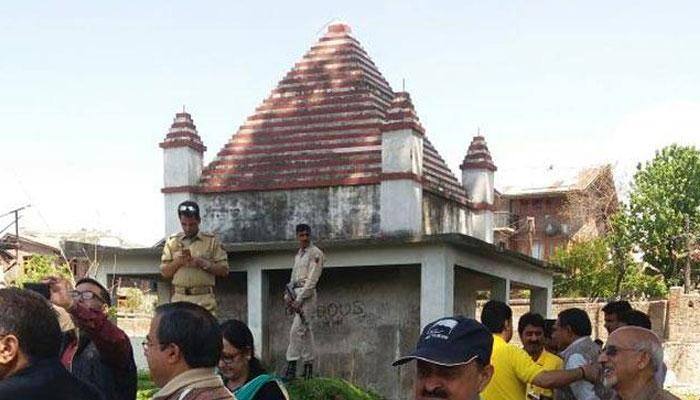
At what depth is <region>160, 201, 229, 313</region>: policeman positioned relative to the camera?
9070mm

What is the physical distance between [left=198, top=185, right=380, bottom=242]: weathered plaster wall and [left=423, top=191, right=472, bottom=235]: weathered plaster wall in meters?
1.01

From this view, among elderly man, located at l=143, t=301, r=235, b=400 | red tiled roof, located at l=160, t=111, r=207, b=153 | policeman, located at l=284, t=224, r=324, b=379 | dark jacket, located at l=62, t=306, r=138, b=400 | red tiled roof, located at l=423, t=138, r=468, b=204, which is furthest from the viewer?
red tiled roof, located at l=423, t=138, r=468, b=204

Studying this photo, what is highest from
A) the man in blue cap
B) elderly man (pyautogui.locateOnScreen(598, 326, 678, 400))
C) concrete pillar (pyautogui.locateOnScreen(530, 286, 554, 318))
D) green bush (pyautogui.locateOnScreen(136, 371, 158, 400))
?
the man in blue cap

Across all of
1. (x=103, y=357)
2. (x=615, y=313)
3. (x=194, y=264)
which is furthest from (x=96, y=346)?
(x=194, y=264)

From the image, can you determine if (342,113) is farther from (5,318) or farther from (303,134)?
(5,318)

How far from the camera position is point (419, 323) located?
1342 centimetres

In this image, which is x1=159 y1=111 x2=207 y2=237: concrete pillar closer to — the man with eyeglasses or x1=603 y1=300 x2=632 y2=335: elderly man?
x1=603 y1=300 x2=632 y2=335: elderly man

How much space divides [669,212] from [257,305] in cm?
2713

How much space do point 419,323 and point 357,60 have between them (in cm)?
482

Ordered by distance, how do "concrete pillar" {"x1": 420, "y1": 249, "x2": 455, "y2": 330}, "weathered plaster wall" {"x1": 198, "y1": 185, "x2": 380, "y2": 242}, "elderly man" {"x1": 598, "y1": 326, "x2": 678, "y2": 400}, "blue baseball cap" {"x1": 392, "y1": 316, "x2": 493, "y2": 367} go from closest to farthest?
"blue baseball cap" {"x1": 392, "y1": 316, "x2": 493, "y2": 367} → "elderly man" {"x1": 598, "y1": 326, "x2": 678, "y2": 400} → "concrete pillar" {"x1": 420, "y1": 249, "x2": 455, "y2": 330} → "weathered plaster wall" {"x1": 198, "y1": 185, "x2": 380, "y2": 242}

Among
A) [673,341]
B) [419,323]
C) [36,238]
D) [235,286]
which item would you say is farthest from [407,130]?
[36,238]

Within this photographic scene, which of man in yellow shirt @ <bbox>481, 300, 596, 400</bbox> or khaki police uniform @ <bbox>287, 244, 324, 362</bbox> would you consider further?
khaki police uniform @ <bbox>287, 244, 324, 362</bbox>

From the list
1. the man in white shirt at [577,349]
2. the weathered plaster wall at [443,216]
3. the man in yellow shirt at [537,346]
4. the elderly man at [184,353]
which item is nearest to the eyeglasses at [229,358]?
the elderly man at [184,353]

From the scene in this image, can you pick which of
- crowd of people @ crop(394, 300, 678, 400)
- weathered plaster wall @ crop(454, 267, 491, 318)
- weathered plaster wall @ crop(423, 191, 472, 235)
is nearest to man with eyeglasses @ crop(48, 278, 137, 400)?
crowd of people @ crop(394, 300, 678, 400)
